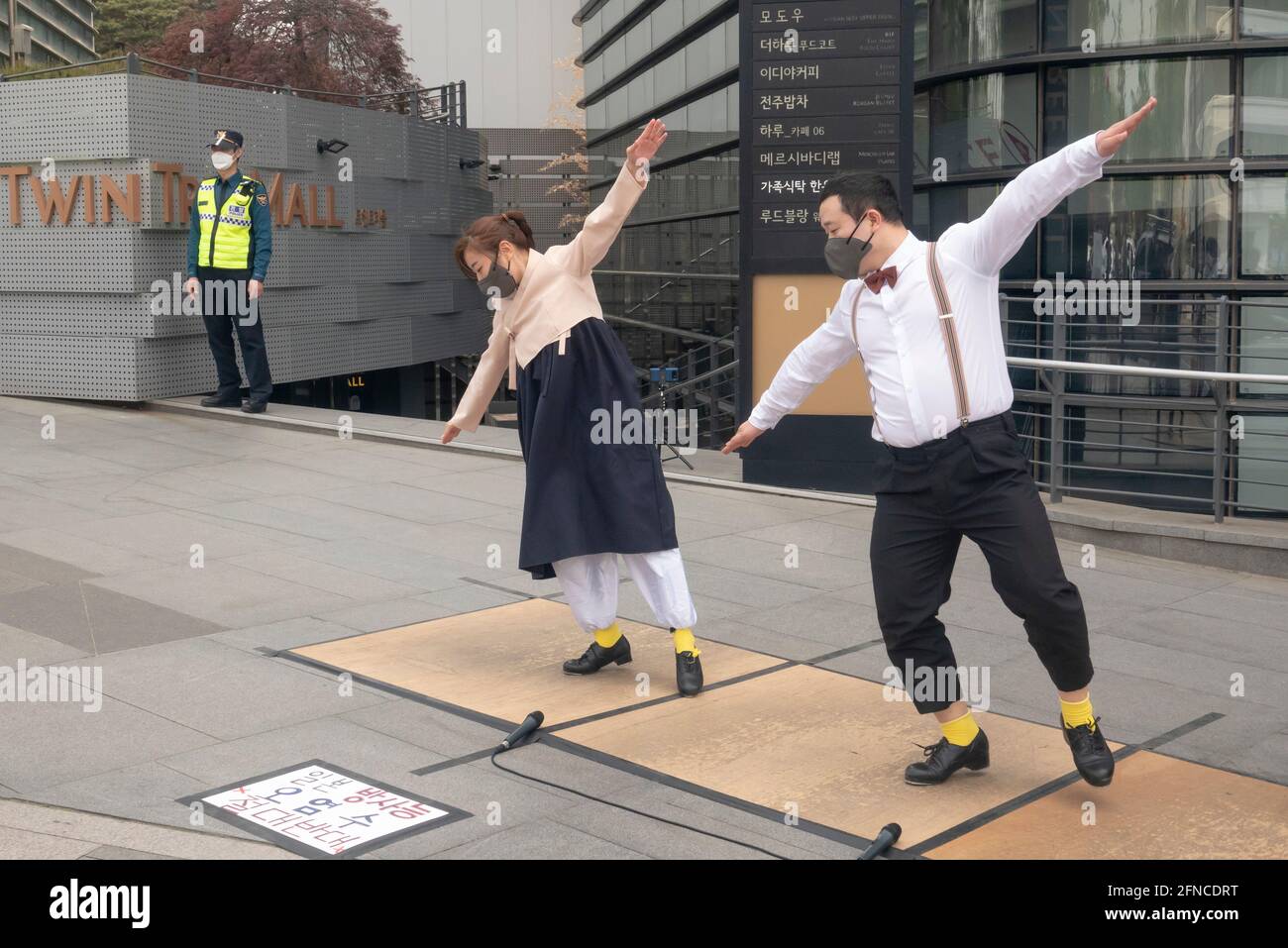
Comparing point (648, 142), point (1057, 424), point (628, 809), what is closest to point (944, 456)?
point (628, 809)

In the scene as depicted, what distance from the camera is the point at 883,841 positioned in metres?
4.10

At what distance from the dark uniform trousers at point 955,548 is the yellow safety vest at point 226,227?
887 centimetres

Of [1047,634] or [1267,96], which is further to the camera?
[1267,96]

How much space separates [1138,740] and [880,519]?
1.39 meters

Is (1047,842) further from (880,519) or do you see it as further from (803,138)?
(803,138)

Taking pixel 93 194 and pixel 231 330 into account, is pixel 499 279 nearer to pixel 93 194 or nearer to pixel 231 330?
pixel 231 330

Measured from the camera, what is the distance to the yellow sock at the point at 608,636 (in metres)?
5.94

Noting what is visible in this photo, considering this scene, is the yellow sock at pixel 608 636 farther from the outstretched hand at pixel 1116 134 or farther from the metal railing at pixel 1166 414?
the metal railing at pixel 1166 414

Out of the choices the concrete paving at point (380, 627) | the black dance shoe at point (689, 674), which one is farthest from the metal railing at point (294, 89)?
the black dance shoe at point (689, 674)

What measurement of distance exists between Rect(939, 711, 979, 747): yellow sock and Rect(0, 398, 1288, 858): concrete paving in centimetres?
68

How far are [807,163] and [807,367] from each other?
5329 mm
